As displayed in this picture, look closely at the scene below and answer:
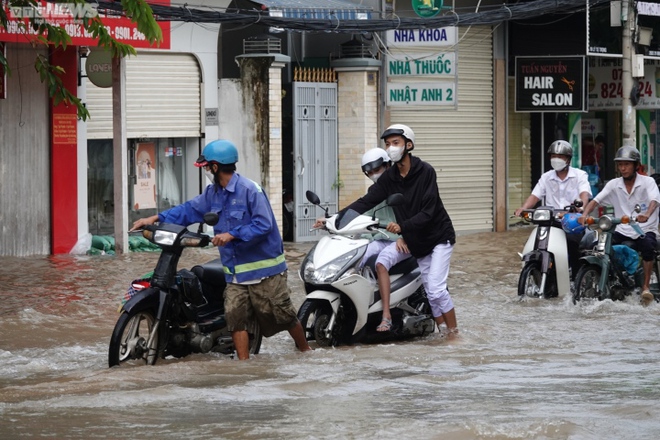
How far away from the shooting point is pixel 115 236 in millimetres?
16062

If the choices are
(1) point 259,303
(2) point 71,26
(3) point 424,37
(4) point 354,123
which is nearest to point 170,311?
(1) point 259,303

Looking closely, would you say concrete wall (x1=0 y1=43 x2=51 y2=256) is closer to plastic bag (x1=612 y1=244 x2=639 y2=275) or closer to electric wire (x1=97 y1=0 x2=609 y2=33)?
electric wire (x1=97 y1=0 x2=609 y2=33)

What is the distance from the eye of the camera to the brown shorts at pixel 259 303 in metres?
8.57

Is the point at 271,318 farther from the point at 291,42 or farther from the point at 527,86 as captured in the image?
the point at 527,86

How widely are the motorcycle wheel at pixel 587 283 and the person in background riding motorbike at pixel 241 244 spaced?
4208 millimetres

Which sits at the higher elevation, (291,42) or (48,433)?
(291,42)

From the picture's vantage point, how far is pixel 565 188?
12398mm

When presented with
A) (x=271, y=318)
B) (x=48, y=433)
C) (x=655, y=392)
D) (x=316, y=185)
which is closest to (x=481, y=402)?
(x=655, y=392)

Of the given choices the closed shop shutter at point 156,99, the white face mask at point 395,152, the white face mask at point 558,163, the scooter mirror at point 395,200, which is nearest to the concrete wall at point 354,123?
the closed shop shutter at point 156,99

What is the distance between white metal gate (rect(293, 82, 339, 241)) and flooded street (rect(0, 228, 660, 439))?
6339 millimetres

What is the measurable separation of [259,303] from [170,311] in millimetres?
Result: 616

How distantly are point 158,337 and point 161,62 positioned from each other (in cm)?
919

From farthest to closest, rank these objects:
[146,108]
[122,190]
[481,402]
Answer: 1. [146,108]
2. [122,190]
3. [481,402]

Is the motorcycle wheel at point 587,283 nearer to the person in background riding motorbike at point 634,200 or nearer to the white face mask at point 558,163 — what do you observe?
the person in background riding motorbike at point 634,200
